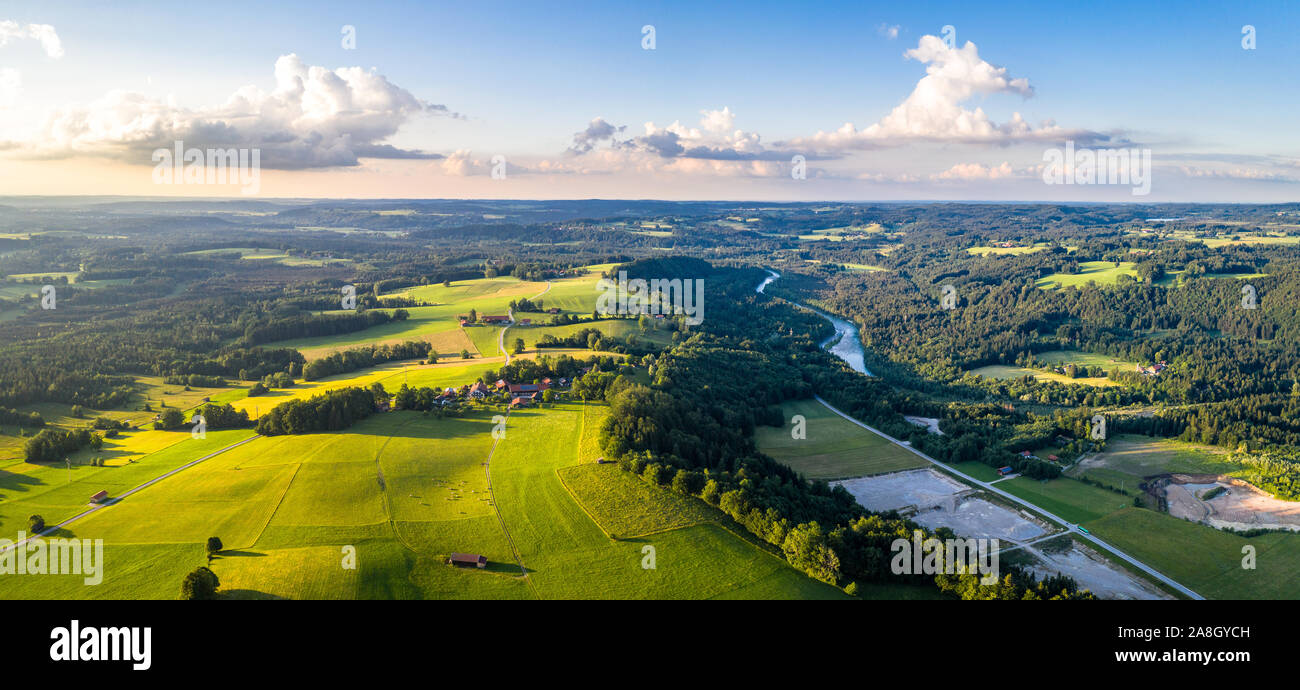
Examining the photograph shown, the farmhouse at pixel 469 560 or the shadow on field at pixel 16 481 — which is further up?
the shadow on field at pixel 16 481

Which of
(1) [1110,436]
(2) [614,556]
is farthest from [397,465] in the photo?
(1) [1110,436]

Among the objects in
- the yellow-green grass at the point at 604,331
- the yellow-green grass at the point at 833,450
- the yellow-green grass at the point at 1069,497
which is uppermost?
the yellow-green grass at the point at 604,331

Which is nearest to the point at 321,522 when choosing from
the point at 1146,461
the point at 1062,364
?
the point at 1146,461

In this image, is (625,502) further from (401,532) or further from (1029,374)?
(1029,374)

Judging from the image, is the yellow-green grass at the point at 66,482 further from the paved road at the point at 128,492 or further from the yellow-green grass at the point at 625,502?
the yellow-green grass at the point at 625,502

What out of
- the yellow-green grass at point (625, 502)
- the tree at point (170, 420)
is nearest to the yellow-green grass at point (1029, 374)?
the yellow-green grass at point (625, 502)

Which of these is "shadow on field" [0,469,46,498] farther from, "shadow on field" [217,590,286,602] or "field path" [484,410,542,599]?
"field path" [484,410,542,599]

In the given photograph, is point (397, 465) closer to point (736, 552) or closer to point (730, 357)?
point (736, 552)
